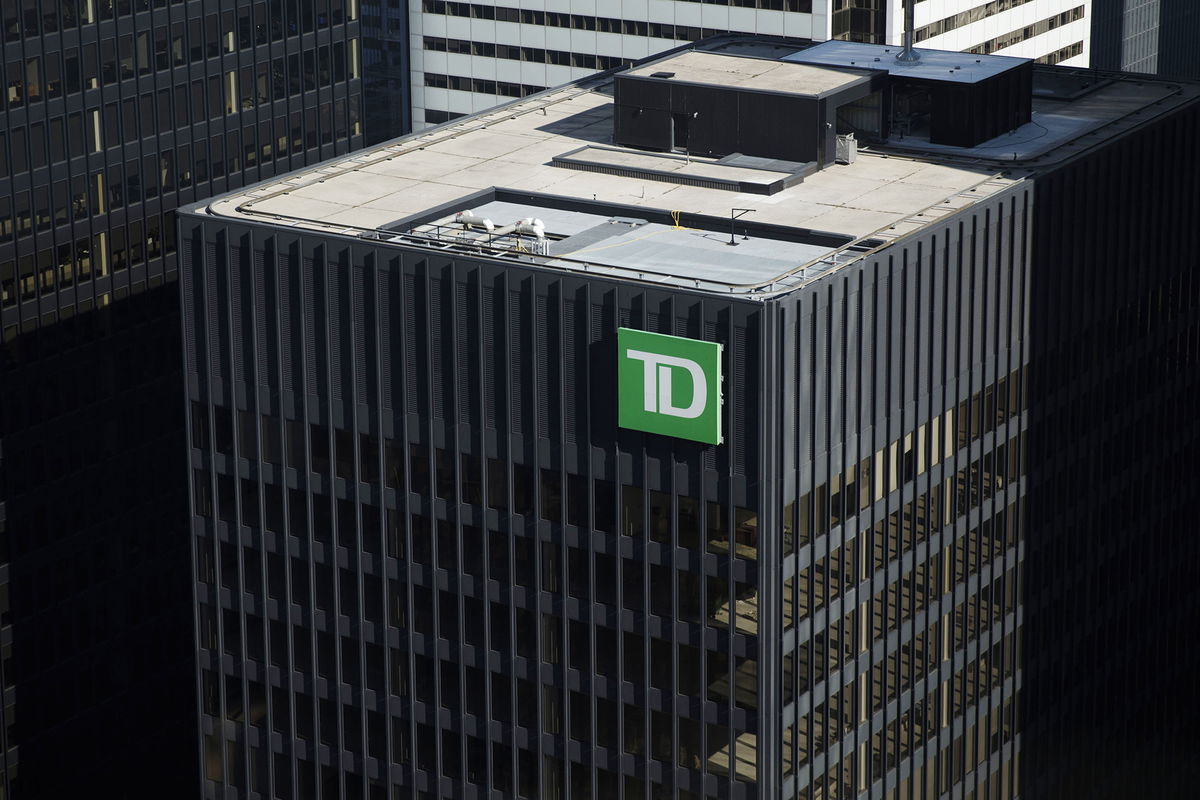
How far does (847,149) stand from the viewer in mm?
120625

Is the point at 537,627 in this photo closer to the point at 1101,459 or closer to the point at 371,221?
the point at 371,221

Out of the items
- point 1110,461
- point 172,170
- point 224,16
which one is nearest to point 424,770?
point 1110,461

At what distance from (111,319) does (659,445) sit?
7164 centimetres

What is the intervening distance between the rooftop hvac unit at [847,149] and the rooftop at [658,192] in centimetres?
36

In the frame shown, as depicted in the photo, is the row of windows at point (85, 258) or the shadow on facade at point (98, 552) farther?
the shadow on facade at point (98, 552)

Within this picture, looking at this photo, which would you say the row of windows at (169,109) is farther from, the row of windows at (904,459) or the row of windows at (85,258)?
the row of windows at (904,459)

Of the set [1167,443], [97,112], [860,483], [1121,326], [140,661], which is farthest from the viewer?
[140,661]

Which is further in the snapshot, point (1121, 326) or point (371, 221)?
point (1121, 326)

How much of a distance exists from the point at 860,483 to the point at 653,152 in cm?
2870

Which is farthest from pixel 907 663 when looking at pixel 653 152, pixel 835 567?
pixel 653 152

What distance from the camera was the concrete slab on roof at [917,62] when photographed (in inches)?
4924

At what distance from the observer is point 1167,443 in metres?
129

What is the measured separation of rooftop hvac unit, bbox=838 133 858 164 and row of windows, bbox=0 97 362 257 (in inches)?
2290

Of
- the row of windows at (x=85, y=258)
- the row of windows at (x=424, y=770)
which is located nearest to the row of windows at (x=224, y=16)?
the row of windows at (x=85, y=258)
